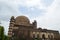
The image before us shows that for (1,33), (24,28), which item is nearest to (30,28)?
(24,28)

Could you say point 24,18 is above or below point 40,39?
above

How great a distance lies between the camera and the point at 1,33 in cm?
3067

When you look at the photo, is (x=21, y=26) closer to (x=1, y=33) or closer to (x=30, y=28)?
(x=30, y=28)

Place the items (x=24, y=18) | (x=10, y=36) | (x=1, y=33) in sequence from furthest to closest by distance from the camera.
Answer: (x=24, y=18) → (x=10, y=36) → (x=1, y=33)

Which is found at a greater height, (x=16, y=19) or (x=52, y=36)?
(x=16, y=19)

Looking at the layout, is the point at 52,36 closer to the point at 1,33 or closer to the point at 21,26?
the point at 21,26

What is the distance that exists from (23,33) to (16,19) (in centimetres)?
560

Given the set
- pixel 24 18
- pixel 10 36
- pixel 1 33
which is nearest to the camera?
pixel 1 33

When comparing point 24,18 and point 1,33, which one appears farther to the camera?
point 24,18

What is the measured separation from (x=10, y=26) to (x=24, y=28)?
449cm

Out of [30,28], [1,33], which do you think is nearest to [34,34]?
[30,28]

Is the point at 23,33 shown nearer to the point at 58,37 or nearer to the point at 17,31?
the point at 17,31

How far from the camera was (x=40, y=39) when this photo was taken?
57.0 metres

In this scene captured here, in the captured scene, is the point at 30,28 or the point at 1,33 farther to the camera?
the point at 30,28
